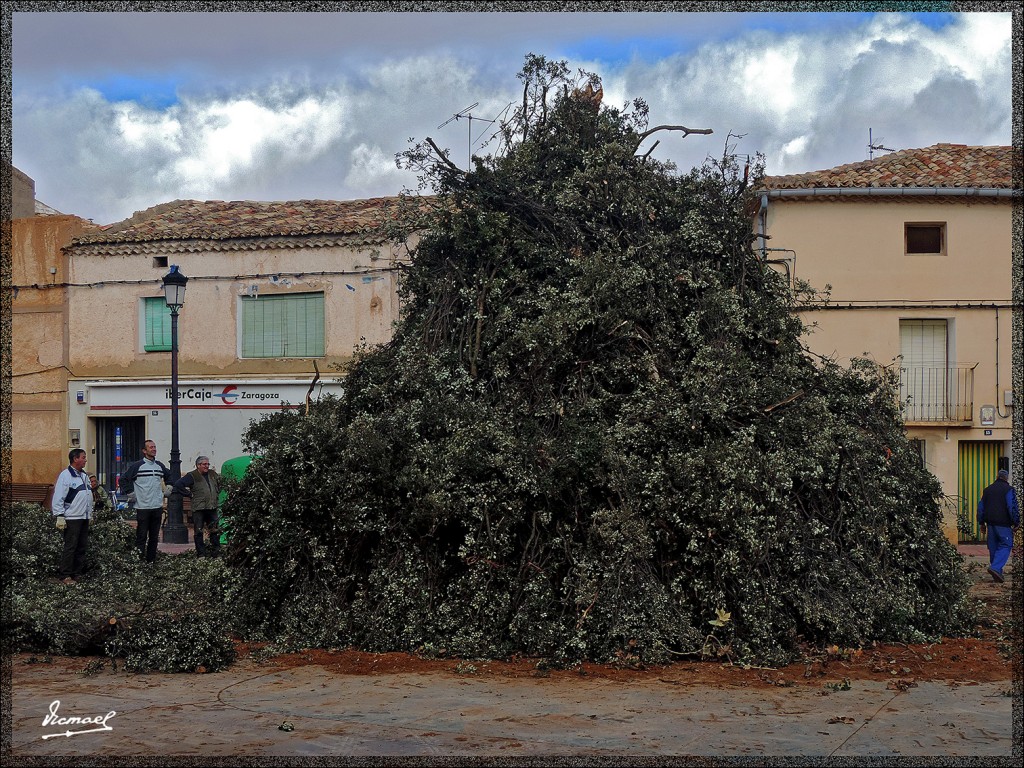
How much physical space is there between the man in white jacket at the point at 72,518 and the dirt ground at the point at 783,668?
460cm

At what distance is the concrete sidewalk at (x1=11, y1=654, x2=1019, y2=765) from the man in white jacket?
4.54 meters

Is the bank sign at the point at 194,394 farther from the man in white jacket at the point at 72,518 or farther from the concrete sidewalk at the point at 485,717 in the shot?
the concrete sidewalk at the point at 485,717

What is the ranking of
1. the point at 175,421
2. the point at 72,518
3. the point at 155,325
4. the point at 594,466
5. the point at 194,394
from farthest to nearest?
the point at 155,325, the point at 194,394, the point at 175,421, the point at 72,518, the point at 594,466

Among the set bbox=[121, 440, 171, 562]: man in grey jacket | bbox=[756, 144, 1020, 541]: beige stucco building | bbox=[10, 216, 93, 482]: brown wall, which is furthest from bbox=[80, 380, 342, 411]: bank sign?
bbox=[756, 144, 1020, 541]: beige stucco building

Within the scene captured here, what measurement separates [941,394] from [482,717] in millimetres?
17039

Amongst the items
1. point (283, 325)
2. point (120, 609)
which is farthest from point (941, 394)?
point (120, 609)

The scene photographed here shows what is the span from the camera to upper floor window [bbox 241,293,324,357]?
23656 mm

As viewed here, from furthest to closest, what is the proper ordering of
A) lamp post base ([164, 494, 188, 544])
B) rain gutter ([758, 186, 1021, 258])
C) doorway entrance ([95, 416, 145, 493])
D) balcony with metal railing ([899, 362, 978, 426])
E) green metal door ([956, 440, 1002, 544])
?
doorway entrance ([95, 416, 145, 493])
green metal door ([956, 440, 1002, 544])
balcony with metal railing ([899, 362, 978, 426])
rain gutter ([758, 186, 1021, 258])
lamp post base ([164, 494, 188, 544])

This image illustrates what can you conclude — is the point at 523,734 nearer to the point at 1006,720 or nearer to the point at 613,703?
the point at 613,703

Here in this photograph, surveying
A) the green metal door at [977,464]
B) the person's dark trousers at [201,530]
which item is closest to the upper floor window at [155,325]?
the person's dark trousers at [201,530]

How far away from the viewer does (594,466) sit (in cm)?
859

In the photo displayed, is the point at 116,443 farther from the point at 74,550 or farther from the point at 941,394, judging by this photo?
the point at 941,394

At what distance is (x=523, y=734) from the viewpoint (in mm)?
6285

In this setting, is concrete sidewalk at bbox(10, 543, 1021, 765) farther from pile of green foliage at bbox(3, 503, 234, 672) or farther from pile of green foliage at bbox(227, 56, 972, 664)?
pile of green foliage at bbox(227, 56, 972, 664)
